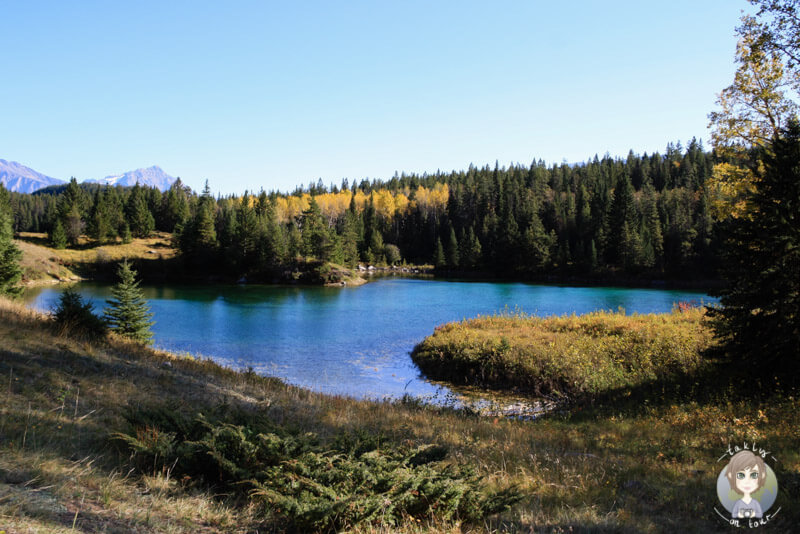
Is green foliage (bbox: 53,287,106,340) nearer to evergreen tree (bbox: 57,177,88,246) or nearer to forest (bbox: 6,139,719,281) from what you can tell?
forest (bbox: 6,139,719,281)

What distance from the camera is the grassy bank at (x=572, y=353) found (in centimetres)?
1561

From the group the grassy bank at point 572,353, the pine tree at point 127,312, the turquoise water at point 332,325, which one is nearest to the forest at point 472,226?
the turquoise water at point 332,325

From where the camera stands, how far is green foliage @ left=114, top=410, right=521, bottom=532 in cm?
419

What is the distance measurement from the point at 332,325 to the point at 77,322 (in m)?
23.9

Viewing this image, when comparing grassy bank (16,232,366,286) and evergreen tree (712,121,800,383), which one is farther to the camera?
grassy bank (16,232,366,286)

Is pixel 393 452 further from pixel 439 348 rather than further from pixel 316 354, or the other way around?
pixel 316 354

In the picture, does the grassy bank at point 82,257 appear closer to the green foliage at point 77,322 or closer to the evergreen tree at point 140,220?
the evergreen tree at point 140,220

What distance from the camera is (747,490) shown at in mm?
5422

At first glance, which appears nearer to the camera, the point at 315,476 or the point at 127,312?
the point at 315,476

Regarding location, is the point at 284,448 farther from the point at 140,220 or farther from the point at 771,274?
the point at 140,220

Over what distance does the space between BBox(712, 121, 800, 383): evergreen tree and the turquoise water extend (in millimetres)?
10296

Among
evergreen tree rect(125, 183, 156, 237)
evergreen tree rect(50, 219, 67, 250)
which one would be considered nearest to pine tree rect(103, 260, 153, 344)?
evergreen tree rect(50, 219, 67, 250)

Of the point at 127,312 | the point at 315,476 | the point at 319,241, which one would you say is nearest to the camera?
the point at 315,476
